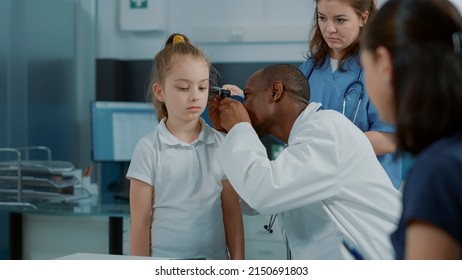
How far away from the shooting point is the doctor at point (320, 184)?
1.12 meters

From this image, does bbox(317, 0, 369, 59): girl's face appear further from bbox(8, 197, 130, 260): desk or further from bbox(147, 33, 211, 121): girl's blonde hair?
bbox(8, 197, 130, 260): desk

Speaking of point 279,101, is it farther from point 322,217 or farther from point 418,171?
point 418,171

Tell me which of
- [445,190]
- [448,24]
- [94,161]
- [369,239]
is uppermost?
[448,24]

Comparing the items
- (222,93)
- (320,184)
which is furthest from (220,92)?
(320,184)

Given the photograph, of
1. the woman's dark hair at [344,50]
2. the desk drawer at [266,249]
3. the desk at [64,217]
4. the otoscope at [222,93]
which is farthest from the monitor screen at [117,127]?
the otoscope at [222,93]

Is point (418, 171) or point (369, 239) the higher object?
point (418, 171)

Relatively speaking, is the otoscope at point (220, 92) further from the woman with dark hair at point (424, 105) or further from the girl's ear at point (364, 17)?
the woman with dark hair at point (424, 105)

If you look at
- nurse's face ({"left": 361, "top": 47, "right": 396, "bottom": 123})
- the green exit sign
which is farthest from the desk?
A: nurse's face ({"left": 361, "top": 47, "right": 396, "bottom": 123})

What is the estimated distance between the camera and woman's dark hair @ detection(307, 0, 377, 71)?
1.50m

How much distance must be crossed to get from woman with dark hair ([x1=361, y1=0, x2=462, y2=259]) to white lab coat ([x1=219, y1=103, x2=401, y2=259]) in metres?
0.43

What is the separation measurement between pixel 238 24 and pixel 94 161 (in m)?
0.79

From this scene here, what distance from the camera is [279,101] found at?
132 cm

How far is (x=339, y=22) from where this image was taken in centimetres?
150
